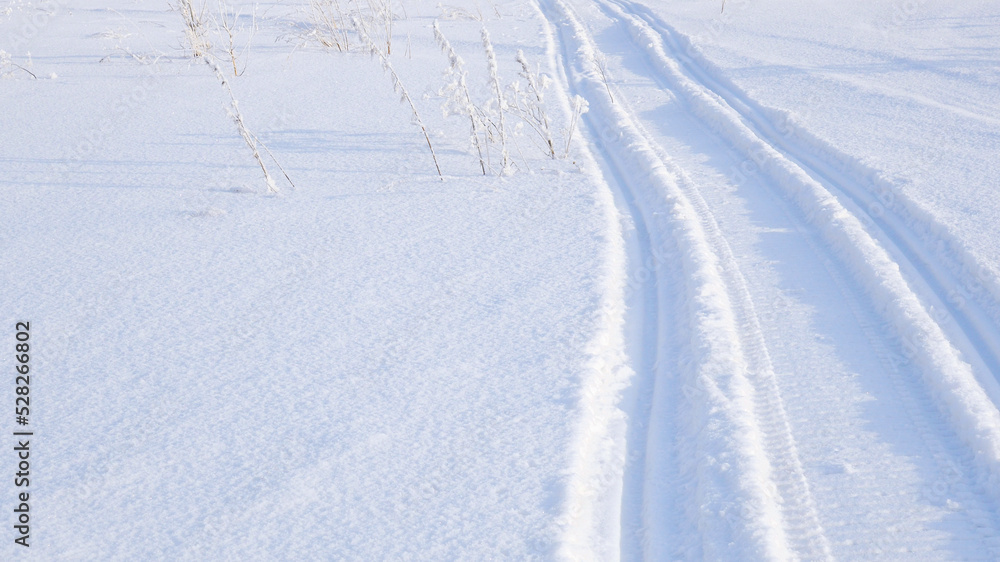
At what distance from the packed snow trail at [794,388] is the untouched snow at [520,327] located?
0.04 ft

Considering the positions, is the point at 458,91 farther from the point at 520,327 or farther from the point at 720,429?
the point at 720,429

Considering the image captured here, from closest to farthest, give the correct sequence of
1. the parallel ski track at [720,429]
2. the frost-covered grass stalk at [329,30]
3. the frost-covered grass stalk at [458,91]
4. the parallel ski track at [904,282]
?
the parallel ski track at [720,429], the parallel ski track at [904,282], the frost-covered grass stalk at [458,91], the frost-covered grass stalk at [329,30]

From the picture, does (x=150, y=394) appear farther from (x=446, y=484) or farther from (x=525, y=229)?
(x=525, y=229)

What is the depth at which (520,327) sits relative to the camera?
2.41 metres

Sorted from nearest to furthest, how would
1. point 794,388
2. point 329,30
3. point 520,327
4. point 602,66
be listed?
1. point 794,388
2. point 520,327
3. point 602,66
4. point 329,30

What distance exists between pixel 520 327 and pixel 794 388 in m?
0.97

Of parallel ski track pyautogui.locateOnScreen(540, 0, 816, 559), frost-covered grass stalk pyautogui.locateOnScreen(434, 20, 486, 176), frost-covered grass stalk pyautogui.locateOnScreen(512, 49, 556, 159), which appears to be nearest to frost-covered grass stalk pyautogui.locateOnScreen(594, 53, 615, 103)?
frost-covered grass stalk pyautogui.locateOnScreen(512, 49, 556, 159)

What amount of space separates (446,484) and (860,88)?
4701 millimetres

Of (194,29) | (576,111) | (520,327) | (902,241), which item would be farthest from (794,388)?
(194,29)

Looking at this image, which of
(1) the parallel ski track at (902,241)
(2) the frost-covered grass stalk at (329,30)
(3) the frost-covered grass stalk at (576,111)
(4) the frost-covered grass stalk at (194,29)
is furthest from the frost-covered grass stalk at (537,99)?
(4) the frost-covered grass stalk at (194,29)

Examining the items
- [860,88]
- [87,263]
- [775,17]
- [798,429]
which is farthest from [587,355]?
[775,17]

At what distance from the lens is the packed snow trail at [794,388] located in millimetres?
1598

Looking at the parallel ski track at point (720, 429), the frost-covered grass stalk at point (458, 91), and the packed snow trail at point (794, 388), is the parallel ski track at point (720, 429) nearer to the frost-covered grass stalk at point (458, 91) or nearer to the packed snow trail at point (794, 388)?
the packed snow trail at point (794, 388)

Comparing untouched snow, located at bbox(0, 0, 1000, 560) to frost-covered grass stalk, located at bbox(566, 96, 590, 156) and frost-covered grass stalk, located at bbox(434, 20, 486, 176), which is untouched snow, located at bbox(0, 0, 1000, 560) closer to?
frost-covered grass stalk, located at bbox(566, 96, 590, 156)
